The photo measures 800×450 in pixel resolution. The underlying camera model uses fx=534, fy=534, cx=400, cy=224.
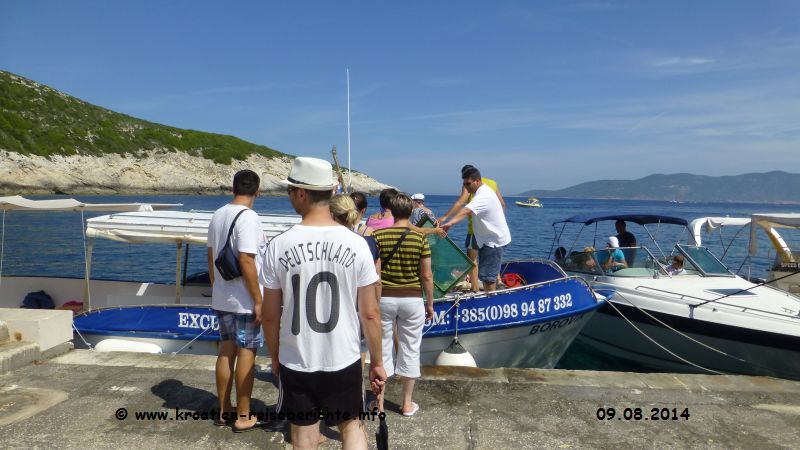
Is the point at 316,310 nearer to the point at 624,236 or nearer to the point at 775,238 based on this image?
the point at 624,236

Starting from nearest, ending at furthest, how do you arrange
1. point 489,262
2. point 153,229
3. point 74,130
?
point 489,262 < point 153,229 < point 74,130

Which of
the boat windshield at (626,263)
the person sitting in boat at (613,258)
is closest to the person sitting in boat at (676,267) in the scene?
the boat windshield at (626,263)

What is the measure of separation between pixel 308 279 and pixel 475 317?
530 cm

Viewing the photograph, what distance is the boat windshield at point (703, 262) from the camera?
10461 millimetres

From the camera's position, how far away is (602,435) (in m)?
4.27

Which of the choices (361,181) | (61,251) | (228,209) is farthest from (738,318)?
(361,181)

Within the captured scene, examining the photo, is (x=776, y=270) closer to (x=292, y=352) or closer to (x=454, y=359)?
(x=454, y=359)

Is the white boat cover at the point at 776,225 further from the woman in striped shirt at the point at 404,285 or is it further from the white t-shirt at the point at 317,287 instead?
the white t-shirt at the point at 317,287

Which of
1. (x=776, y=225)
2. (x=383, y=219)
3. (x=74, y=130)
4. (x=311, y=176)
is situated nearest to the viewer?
(x=311, y=176)

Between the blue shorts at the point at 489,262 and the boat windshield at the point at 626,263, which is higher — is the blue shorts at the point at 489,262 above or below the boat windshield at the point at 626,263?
above

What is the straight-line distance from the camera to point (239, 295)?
405 centimetres

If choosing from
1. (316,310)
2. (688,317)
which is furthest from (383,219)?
(688,317)
